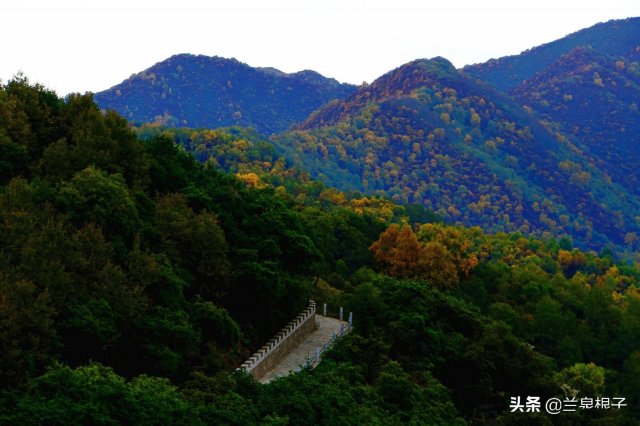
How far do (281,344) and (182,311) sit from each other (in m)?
7.77

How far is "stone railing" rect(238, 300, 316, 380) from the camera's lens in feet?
107

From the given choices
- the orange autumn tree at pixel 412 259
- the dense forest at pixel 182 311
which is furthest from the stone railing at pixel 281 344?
the orange autumn tree at pixel 412 259

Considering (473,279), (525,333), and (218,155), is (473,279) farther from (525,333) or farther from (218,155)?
(218,155)

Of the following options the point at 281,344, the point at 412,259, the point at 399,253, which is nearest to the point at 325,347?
the point at 281,344

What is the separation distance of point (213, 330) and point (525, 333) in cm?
3279

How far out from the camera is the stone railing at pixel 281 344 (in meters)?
32.5

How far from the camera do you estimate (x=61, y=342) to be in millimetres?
24766

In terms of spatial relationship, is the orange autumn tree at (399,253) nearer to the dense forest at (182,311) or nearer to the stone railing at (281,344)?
the dense forest at (182,311)

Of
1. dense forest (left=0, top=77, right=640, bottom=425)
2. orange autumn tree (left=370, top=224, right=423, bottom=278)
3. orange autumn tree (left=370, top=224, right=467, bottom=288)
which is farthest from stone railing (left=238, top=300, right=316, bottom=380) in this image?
orange autumn tree (left=370, top=224, right=467, bottom=288)

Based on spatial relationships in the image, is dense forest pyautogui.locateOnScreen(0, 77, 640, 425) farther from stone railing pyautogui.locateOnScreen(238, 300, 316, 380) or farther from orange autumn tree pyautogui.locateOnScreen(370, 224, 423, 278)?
stone railing pyautogui.locateOnScreen(238, 300, 316, 380)

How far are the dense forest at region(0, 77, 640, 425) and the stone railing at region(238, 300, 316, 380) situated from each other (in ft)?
2.46

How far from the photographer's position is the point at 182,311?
29.7 metres

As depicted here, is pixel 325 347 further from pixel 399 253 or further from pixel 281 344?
pixel 399 253

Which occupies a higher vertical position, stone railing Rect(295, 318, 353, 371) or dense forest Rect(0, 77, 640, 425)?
dense forest Rect(0, 77, 640, 425)
